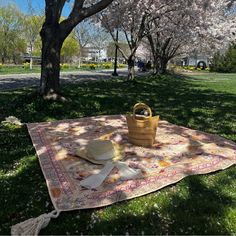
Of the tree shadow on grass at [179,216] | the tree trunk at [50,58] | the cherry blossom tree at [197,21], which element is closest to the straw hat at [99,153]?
the tree shadow on grass at [179,216]

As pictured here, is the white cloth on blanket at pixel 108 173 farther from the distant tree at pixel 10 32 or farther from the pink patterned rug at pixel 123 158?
the distant tree at pixel 10 32

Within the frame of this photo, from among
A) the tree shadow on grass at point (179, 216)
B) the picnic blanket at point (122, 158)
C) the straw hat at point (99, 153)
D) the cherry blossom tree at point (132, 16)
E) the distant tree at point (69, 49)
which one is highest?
the cherry blossom tree at point (132, 16)

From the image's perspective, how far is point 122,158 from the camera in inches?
211

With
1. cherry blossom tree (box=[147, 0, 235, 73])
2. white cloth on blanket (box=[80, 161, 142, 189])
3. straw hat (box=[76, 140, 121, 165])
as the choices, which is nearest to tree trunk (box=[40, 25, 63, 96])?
straw hat (box=[76, 140, 121, 165])

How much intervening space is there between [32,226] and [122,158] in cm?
227

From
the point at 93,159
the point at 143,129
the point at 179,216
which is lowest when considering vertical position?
the point at 179,216

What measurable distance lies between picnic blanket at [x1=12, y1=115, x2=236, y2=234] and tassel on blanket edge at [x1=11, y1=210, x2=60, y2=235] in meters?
0.28

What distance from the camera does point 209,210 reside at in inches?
152

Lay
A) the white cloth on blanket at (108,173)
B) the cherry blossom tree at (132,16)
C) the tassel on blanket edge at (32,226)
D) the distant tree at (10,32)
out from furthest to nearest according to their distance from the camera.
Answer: the distant tree at (10,32) → the cherry blossom tree at (132,16) → the white cloth on blanket at (108,173) → the tassel on blanket edge at (32,226)

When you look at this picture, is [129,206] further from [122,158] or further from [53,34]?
[53,34]

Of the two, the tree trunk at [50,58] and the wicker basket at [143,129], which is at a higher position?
the tree trunk at [50,58]

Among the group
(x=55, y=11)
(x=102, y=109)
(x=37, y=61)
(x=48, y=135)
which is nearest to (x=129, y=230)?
(x=48, y=135)

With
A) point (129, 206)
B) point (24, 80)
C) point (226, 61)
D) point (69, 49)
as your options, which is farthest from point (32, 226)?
point (69, 49)

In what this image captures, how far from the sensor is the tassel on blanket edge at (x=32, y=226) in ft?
10.7
